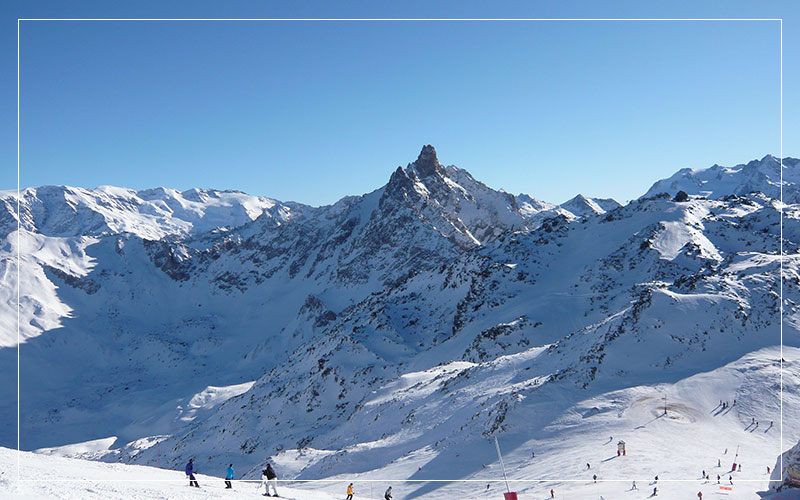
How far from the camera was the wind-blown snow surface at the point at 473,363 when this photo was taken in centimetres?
4150

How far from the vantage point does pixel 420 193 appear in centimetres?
19112

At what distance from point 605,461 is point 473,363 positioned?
39.0 metres

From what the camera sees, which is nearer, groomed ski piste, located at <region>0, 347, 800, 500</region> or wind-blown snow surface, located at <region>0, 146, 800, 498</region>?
groomed ski piste, located at <region>0, 347, 800, 500</region>

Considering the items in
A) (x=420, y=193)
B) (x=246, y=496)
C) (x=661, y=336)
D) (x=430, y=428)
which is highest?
(x=420, y=193)

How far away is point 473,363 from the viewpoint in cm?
7256

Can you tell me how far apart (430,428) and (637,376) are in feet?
57.8

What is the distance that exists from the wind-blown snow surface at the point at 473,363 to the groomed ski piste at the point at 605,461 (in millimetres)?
235

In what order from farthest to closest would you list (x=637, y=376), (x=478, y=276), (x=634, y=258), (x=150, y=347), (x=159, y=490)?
(x=150, y=347), (x=478, y=276), (x=634, y=258), (x=637, y=376), (x=159, y=490)

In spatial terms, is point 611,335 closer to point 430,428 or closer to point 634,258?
point 430,428

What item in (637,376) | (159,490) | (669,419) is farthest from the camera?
(637,376)

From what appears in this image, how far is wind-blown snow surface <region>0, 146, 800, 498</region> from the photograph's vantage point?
41.5 m

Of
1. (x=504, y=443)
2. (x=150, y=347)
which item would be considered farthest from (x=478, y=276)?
(x=150, y=347)

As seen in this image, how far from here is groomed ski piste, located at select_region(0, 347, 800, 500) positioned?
25.2 meters

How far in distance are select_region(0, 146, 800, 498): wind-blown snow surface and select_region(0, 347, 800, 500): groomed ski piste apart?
235 mm
